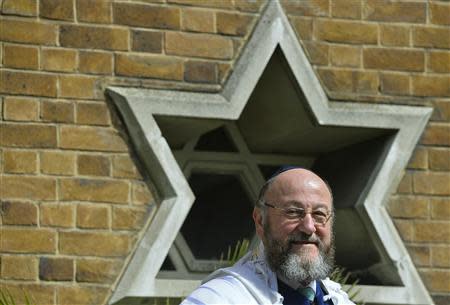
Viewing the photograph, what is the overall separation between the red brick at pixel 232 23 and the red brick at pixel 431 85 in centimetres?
93

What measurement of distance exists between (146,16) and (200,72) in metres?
0.37

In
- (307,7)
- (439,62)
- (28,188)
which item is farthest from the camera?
(439,62)

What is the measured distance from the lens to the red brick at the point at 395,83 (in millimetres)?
7348

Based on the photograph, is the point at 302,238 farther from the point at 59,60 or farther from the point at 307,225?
the point at 59,60

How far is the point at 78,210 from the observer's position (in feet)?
22.1

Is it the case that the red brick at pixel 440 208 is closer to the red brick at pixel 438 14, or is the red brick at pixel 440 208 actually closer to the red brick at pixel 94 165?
the red brick at pixel 438 14

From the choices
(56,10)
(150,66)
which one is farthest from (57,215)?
(56,10)

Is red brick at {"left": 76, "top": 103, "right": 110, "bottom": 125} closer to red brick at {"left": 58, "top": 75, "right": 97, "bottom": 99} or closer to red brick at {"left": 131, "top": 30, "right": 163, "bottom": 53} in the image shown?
red brick at {"left": 58, "top": 75, "right": 97, "bottom": 99}

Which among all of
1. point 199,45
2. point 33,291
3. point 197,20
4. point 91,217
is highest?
point 197,20

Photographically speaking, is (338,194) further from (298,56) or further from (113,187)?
(113,187)

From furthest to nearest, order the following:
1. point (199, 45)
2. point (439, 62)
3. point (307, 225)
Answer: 1. point (439, 62)
2. point (199, 45)
3. point (307, 225)

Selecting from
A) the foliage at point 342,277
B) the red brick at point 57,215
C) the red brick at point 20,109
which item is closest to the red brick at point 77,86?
the red brick at point 20,109

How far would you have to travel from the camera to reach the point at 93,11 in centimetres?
687

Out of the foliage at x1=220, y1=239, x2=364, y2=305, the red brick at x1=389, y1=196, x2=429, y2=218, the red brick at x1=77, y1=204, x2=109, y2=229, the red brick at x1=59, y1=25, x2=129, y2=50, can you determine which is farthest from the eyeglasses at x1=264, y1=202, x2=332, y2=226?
the red brick at x1=389, y1=196, x2=429, y2=218
